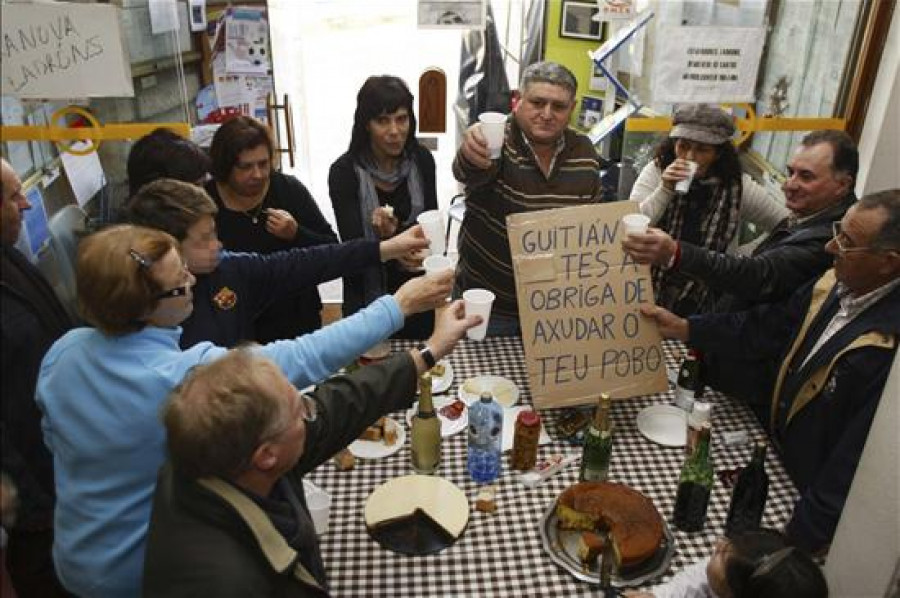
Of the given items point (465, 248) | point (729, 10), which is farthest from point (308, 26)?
point (465, 248)

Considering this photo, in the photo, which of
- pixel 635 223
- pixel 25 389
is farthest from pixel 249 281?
pixel 635 223

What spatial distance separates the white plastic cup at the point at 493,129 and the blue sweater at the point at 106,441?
1189mm

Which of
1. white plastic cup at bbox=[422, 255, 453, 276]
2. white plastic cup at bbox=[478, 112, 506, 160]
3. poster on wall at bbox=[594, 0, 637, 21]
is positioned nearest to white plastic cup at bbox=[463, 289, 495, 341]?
white plastic cup at bbox=[422, 255, 453, 276]

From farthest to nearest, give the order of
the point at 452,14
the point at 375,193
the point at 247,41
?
the point at 247,41 → the point at 452,14 → the point at 375,193

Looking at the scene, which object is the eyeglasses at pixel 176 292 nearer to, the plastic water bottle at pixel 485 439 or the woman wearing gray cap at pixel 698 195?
the plastic water bottle at pixel 485 439

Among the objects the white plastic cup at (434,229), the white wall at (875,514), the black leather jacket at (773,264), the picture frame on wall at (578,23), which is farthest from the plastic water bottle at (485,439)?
the picture frame on wall at (578,23)

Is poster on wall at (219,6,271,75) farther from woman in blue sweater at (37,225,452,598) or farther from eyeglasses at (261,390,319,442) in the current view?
eyeglasses at (261,390,319,442)

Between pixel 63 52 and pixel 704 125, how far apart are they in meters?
2.33

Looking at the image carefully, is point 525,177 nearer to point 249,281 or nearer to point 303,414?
point 249,281

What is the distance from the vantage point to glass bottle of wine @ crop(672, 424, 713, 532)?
1795 millimetres

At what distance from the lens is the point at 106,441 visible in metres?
1.42

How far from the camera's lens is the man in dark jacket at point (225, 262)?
1.97 metres

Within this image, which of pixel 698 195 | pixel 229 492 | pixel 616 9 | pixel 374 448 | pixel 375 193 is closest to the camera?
pixel 229 492

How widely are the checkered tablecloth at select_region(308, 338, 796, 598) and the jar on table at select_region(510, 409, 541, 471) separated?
0.05 m
